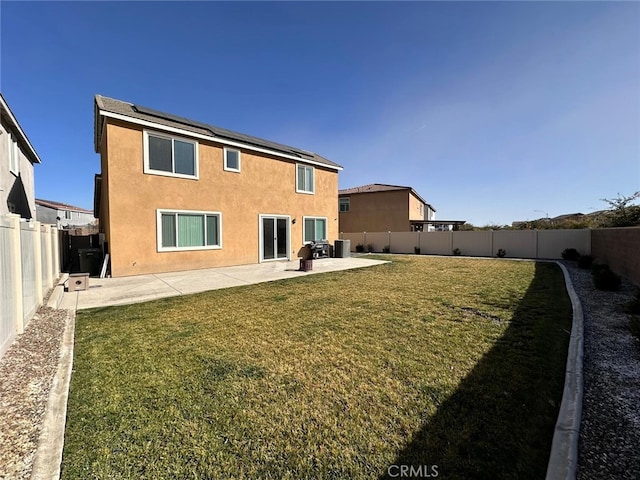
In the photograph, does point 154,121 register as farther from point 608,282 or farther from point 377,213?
point 377,213

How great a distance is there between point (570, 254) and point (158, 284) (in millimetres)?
21265

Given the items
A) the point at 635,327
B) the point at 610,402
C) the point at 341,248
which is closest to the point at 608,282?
the point at 635,327

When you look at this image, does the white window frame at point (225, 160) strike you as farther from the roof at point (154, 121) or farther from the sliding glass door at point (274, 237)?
the sliding glass door at point (274, 237)

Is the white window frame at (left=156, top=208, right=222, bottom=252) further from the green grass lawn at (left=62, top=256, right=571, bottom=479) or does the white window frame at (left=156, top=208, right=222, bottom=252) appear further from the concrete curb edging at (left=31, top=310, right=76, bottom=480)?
the concrete curb edging at (left=31, top=310, right=76, bottom=480)

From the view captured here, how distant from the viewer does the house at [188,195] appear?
10.2m

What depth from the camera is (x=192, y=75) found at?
13.2 metres

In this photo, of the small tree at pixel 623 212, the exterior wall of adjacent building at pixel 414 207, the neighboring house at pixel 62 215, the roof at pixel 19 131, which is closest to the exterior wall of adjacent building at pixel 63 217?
the neighboring house at pixel 62 215

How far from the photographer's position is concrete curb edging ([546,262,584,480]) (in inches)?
74.9

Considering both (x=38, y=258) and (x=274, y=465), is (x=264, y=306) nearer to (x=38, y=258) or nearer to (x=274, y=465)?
(x=274, y=465)

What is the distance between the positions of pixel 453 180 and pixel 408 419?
25926mm

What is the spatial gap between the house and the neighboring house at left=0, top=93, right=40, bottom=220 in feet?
9.53

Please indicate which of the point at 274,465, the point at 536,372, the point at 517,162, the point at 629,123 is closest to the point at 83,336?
the point at 274,465

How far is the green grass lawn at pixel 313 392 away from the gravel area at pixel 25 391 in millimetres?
257

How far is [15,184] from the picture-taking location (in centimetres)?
1322
